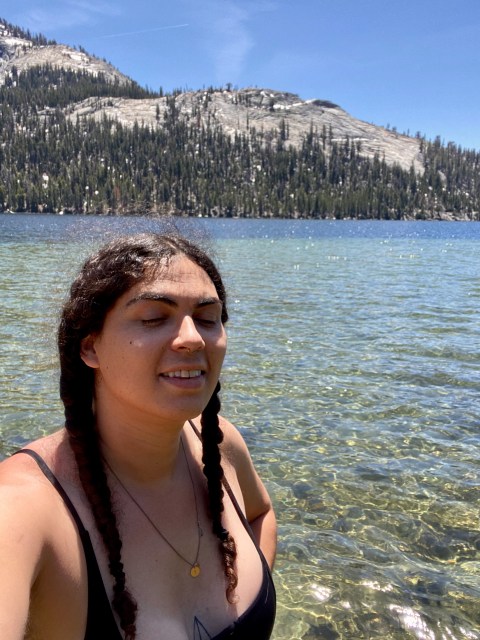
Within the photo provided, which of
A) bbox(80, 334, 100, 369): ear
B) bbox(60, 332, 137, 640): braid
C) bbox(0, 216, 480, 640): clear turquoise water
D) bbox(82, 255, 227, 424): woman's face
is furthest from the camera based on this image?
bbox(0, 216, 480, 640): clear turquoise water

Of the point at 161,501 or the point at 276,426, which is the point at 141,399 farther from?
the point at 276,426

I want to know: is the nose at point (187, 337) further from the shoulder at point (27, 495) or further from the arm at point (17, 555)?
the arm at point (17, 555)

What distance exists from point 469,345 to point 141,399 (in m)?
13.1

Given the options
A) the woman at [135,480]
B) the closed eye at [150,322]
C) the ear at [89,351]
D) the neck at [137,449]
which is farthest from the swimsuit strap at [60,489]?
the closed eye at [150,322]

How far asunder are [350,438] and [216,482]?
5364 millimetres

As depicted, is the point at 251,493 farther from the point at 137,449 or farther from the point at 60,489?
the point at 60,489

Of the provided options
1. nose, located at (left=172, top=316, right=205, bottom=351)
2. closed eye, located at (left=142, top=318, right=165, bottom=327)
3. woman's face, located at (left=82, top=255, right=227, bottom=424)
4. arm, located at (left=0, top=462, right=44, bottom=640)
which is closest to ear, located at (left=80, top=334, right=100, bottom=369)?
woman's face, located at (left=82, top=255, right=227, bottom=424)

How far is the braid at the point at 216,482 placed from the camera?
279 centimetres

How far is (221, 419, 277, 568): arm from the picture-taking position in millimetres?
3283

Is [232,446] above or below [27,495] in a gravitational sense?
below

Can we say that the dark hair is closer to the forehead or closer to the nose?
the forehead

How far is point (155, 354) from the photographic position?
247cm

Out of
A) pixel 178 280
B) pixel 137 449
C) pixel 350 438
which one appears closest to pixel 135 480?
pixel 137 449

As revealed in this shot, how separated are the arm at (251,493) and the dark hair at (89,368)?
1.46 ft
